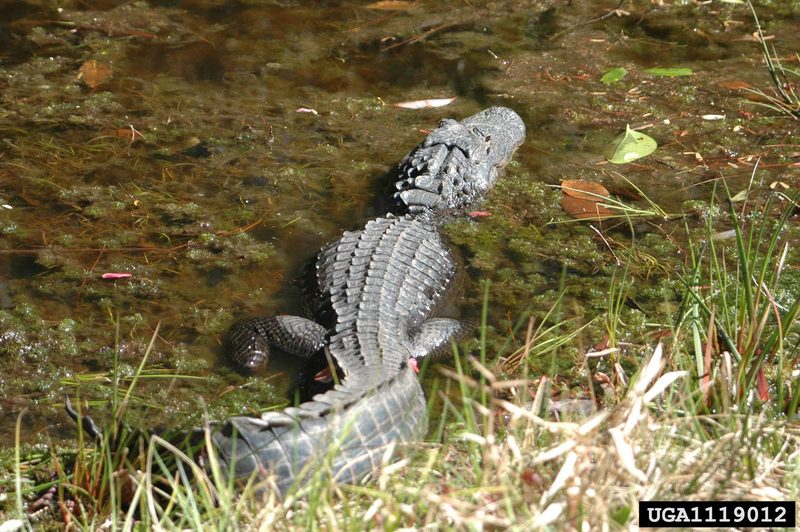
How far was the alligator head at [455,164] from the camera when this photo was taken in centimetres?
469

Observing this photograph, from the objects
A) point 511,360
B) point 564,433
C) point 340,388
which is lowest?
point 511,360

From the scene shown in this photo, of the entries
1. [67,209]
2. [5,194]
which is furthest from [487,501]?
[5,194]

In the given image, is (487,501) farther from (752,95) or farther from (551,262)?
(752,95)

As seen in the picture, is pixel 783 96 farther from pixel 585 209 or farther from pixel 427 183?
pixel 427 183

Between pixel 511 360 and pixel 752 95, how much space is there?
3.30 m

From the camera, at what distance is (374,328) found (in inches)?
135

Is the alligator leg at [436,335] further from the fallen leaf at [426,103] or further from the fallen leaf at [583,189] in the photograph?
the fallen leaf at [426,103]

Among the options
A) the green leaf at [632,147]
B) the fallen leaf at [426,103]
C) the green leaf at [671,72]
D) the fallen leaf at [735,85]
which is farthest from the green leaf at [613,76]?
the fallen leaf at [426,103]

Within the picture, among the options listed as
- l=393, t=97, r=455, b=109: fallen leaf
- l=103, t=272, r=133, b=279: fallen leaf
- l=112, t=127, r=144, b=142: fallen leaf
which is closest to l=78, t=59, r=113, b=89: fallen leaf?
l=112, t=127, r=144, b=142: fallen leaf

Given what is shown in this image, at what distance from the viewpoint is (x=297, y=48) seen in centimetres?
630

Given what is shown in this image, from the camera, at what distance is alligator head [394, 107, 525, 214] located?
15.4ft

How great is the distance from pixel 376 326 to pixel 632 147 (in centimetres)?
231

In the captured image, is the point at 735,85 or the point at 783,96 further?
the point at 735,85

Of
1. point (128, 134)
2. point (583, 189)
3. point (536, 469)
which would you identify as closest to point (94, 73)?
point (128, 134)
